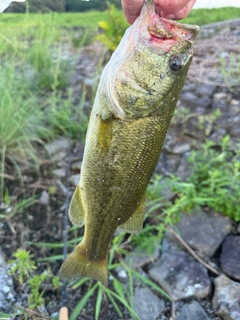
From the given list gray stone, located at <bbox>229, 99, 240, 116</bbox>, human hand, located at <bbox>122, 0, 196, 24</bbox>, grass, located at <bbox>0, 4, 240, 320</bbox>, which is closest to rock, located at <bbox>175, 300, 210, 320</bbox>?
grass, located at <bbox>0, 4, 240, 320</bbox>

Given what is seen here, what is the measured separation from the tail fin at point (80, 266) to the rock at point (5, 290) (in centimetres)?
67

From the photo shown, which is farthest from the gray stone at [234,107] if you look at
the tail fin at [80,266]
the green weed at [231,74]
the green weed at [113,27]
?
the tail fin at [80,266]

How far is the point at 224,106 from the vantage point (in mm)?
4238

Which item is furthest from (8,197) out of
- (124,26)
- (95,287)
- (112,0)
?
(112,0)

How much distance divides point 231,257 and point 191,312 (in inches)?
19.2

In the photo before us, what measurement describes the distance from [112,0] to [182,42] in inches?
152

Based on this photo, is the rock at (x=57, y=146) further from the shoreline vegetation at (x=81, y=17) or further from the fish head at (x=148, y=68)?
the fish head at (x=148, y=68)

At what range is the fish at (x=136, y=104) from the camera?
4.56 ft

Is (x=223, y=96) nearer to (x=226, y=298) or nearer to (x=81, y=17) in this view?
(x=81, y=17)

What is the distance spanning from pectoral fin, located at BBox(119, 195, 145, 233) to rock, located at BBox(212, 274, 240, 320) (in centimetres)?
106

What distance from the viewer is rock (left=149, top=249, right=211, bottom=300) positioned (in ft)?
8.30

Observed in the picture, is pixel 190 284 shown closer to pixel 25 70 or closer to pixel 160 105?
pixel 160 105

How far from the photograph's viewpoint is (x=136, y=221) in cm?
168

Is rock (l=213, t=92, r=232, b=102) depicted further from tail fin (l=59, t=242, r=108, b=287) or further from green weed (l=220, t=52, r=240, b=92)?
tail fin (l=59, t=242, r=108, b=287)
